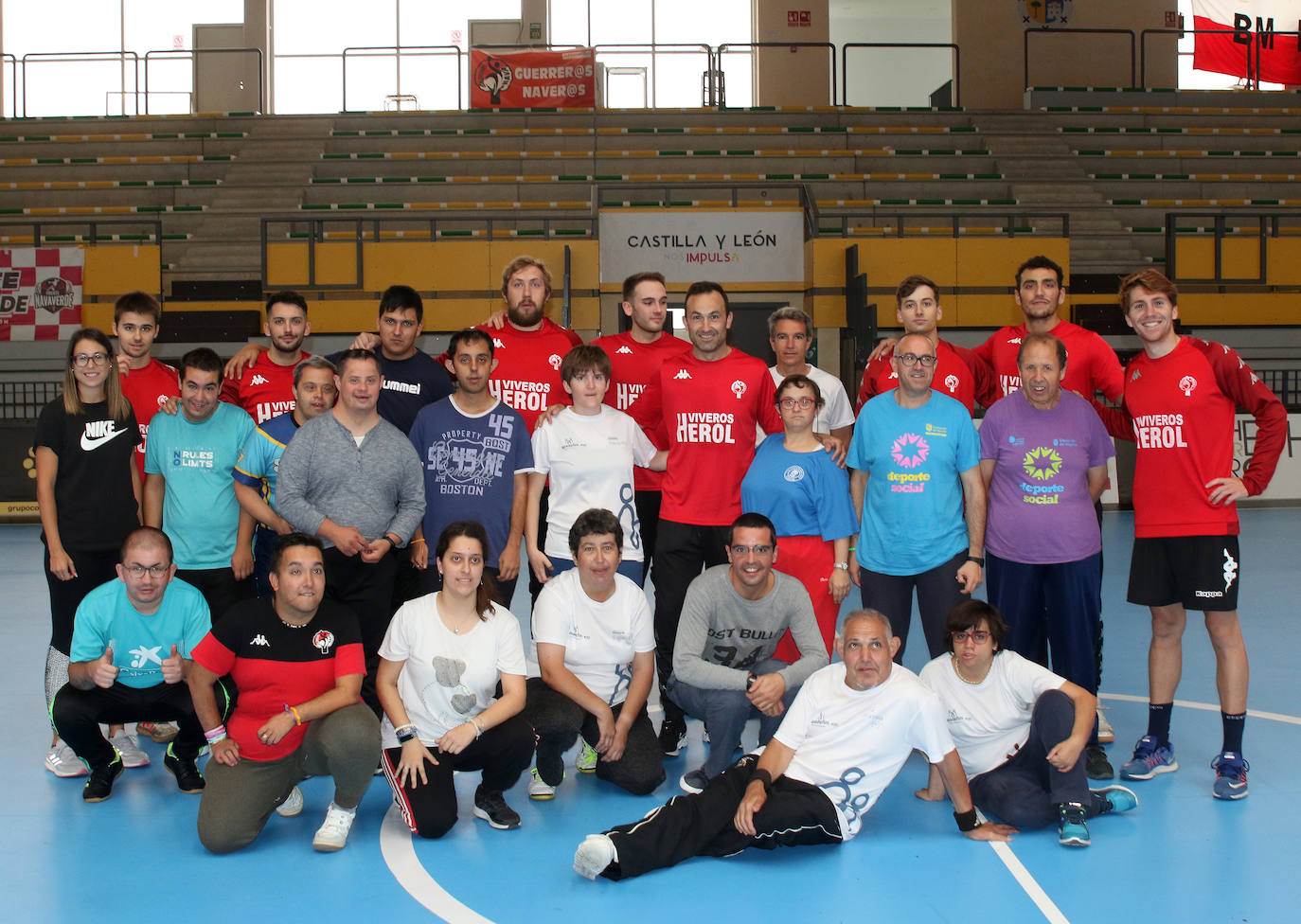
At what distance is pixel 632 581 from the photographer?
15.4ft

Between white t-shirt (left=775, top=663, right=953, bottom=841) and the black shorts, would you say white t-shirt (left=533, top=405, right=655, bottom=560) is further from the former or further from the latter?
the black shorts

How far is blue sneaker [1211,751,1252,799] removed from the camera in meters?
4.16

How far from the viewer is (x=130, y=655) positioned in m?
4.28

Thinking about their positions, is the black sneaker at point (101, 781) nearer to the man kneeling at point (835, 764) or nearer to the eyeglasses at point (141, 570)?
the eyeglasses at point (141, 570)

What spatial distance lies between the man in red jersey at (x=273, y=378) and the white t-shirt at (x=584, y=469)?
3.94ft

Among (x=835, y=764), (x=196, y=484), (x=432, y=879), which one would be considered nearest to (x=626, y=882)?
(x=432, y=879)

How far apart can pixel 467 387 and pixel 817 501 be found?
153cm

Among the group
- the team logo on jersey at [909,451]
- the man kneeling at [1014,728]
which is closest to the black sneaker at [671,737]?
the man kneeling at [1014,728]

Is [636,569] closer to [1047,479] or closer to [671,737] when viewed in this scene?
[671,737]

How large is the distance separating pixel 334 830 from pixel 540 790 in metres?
0.83

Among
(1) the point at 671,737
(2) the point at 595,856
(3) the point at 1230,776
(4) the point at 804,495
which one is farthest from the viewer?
(1) the point at 671,737

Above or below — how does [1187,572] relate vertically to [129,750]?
above

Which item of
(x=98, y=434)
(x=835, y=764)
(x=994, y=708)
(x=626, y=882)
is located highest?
(x=98, y=434)

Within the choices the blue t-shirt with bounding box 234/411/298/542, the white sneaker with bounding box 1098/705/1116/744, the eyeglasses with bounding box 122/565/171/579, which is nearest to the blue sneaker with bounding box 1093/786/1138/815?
the white sneaker with bounding box 1098/705/1116/744
